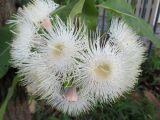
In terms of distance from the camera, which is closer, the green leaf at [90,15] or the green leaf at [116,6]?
the green leaf at [90,15]

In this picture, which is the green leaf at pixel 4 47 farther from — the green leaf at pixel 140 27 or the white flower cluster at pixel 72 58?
the green leaf at pixel 140 27

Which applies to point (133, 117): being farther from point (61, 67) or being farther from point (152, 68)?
point (61, 67)

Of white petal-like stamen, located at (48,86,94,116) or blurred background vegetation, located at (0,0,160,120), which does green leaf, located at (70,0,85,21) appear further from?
white petal-like stamen, located at (48,86,94,116)

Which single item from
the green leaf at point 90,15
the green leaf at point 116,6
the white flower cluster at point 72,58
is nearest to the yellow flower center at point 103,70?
the white flower cluster at point 72,58

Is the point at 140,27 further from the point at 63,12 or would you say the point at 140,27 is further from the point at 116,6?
the point at 63,12

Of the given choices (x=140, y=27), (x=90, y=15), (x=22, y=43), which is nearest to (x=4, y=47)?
(x=22, y=43)

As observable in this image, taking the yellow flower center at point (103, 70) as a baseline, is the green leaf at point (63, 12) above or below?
above
